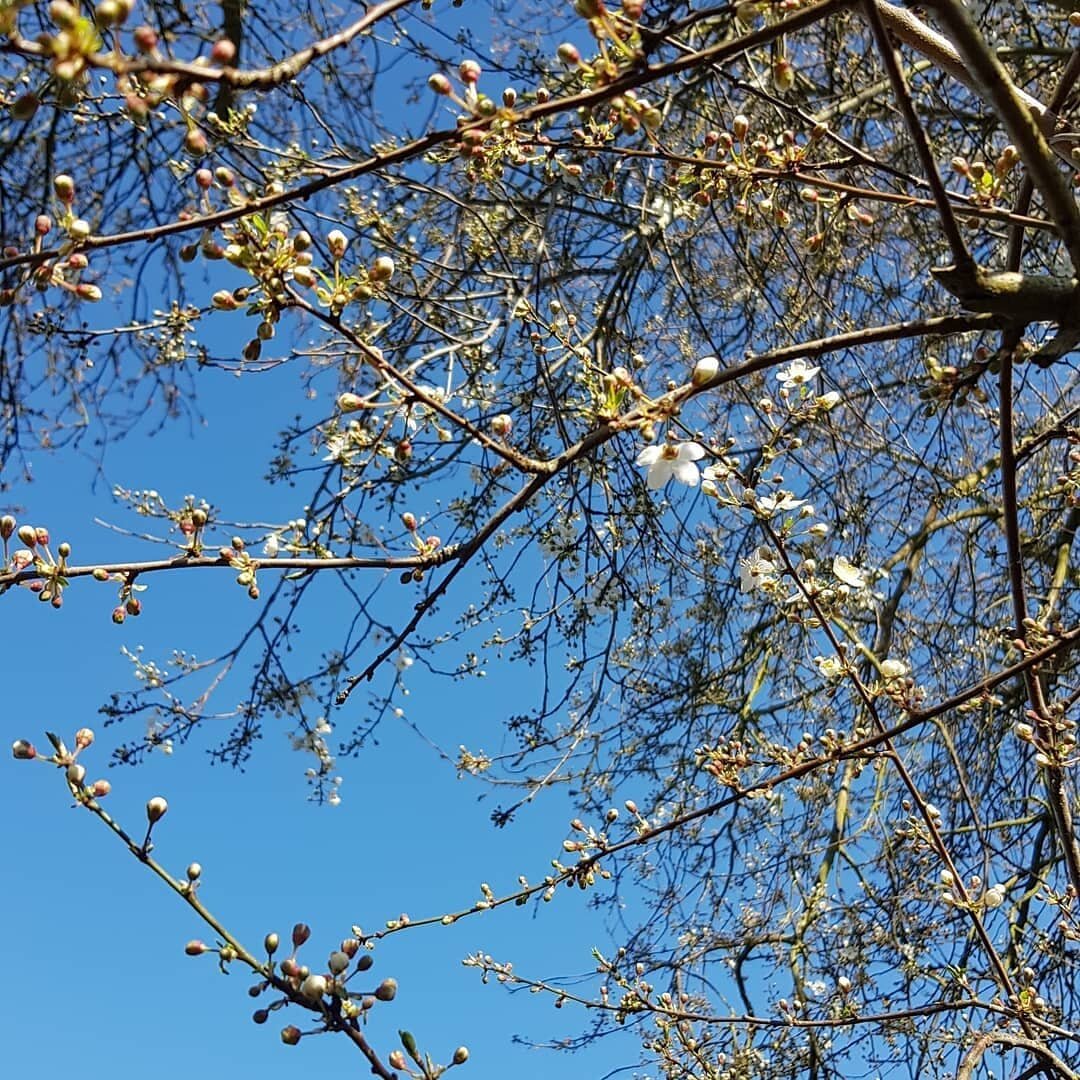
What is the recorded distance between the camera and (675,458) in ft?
4.53

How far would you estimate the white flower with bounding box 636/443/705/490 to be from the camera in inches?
53.8

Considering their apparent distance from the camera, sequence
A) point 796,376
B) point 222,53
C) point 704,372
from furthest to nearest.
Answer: point 796,376 → point 704,372 → point 222,53

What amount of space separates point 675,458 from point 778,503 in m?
0.37

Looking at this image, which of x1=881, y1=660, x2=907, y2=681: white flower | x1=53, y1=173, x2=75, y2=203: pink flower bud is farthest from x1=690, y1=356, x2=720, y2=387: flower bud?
x1=881, y1=660, x2=907, y2=681: white flower

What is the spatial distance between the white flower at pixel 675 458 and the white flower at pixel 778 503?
0.28 meters

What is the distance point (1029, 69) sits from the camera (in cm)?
400

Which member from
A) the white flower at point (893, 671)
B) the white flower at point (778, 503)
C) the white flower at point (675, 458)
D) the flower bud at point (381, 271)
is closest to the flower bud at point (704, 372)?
the white flower at point (675, 458)

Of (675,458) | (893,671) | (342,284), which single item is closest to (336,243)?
(342,284)

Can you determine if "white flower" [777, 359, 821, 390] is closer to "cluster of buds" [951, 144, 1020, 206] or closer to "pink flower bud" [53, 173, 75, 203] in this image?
"cluster of buds" [951, 144, 1020, 206]

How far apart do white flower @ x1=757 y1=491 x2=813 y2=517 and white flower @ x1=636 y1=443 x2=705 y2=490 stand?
28 cm

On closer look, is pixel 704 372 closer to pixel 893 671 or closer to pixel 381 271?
pixel 381 271

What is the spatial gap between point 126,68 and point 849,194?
1.31m

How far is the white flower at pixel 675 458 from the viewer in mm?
1366

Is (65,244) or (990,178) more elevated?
(990,178)
